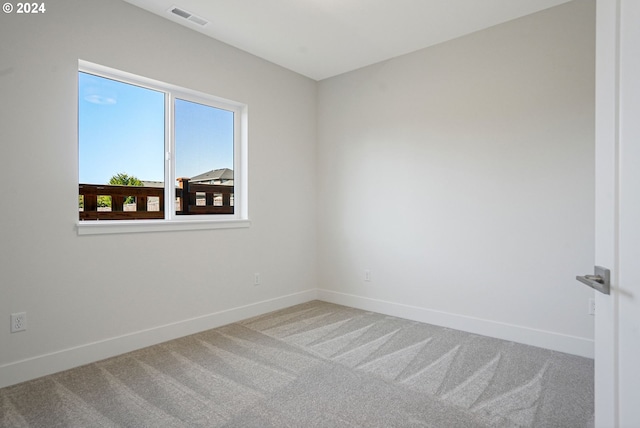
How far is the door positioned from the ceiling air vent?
2.87m

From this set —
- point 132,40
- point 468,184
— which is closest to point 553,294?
point 468,184

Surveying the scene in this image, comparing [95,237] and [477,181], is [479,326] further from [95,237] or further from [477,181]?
[95,237]

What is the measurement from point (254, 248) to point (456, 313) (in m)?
2.17

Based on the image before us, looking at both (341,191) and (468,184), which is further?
(341,191)

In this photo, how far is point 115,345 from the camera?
2.67 meters

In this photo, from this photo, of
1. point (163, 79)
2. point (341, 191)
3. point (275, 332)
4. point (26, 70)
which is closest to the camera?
point (26, 70)

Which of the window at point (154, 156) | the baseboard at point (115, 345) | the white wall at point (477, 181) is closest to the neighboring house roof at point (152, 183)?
the window at point (154, 156)

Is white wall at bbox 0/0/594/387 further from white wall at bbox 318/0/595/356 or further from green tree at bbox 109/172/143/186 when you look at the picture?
green tree at bbox 109/172/143/186

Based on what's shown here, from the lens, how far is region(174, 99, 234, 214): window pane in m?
3.28

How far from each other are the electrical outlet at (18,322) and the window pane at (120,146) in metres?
0.76

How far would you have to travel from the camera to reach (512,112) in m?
3.00

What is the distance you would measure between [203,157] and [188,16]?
1238 millimetres

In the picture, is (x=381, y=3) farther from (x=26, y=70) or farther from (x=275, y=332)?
(x=275, y=332)

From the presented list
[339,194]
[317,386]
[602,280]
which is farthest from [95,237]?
[602,280]
